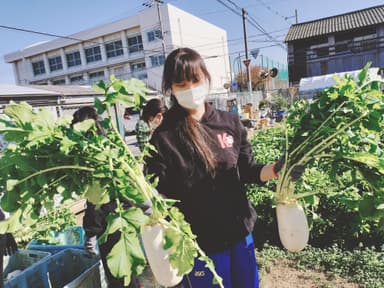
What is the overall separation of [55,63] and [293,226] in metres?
43.9

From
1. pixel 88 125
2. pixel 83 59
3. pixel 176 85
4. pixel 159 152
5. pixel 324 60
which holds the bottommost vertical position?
pixel 159 152

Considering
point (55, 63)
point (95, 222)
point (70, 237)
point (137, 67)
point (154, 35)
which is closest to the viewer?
point (95, 222)

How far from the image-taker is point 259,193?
12.6 feet

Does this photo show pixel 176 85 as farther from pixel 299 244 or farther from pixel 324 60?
pixel 324 60

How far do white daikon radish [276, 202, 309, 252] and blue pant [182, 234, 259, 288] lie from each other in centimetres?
19

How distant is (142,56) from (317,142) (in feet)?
110

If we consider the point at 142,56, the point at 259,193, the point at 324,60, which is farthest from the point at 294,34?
the point at 259,193

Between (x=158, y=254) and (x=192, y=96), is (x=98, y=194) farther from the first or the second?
(x=192, y=96)

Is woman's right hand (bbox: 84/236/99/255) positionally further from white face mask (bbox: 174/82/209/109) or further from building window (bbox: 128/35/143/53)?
building window (bbox: 128/35/143/53)

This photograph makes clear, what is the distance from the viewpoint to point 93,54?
120 feet

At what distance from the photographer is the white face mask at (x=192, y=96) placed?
1.50 meters

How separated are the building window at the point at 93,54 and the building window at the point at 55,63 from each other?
4694 mm

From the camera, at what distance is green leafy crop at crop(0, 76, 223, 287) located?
1.01m

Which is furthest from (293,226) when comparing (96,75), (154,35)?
(96,75)
